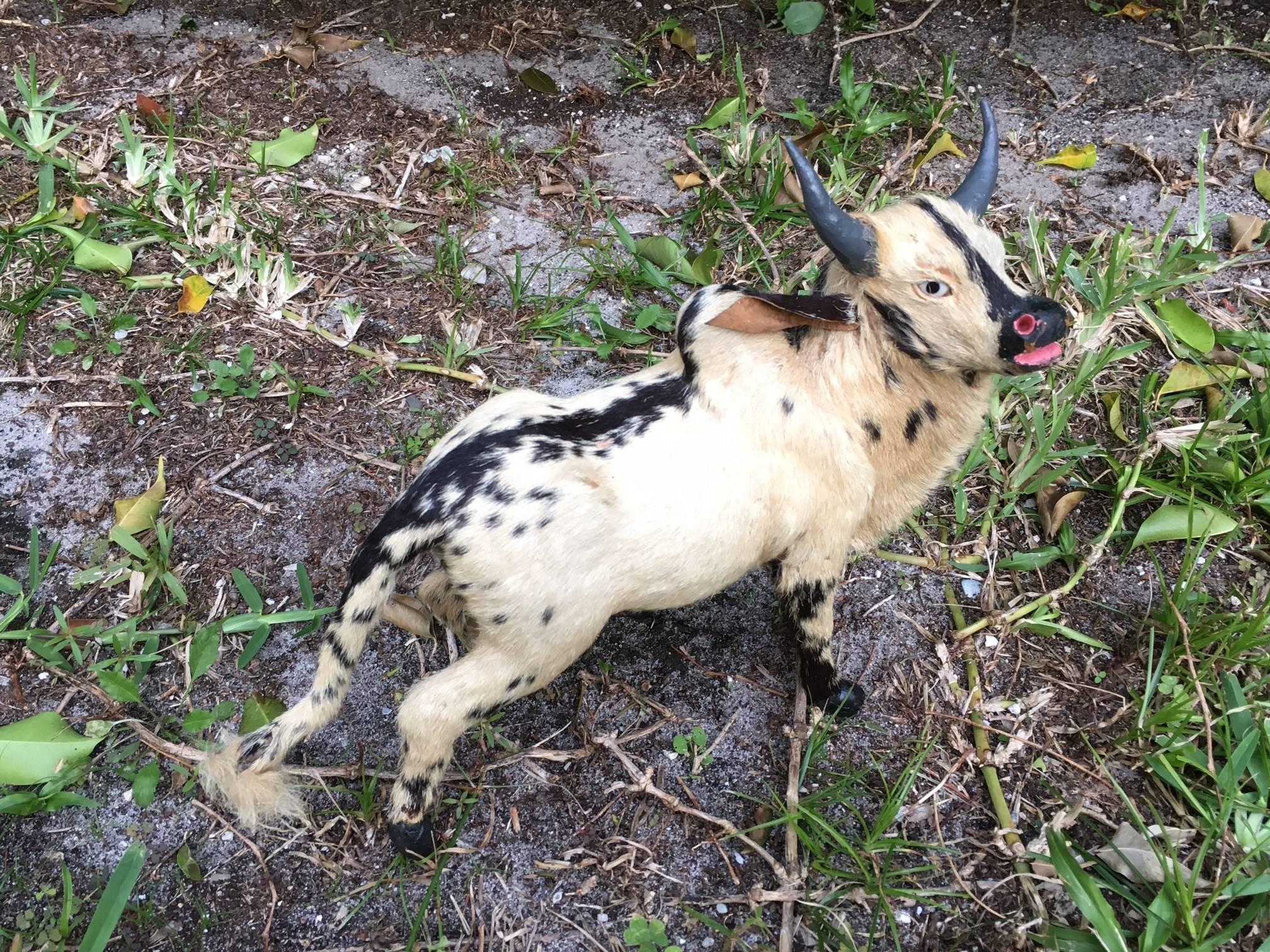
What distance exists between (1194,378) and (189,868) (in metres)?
3.08

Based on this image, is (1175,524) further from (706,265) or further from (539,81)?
(539,81)

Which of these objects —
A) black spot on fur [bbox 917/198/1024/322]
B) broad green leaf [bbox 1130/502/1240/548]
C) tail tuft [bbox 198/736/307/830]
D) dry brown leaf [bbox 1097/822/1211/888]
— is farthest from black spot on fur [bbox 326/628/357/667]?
broad green leaf [bbox 1130/502/1240/548]

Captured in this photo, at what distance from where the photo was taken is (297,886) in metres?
2.12

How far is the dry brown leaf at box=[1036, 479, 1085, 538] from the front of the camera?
2639 millimetres

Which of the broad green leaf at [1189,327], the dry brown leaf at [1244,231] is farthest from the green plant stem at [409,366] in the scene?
the dry brown leaf at [1244,231]

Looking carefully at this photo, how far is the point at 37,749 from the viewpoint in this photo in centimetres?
219

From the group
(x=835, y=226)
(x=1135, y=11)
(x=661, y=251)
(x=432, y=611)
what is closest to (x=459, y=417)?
(x=432, y=611)

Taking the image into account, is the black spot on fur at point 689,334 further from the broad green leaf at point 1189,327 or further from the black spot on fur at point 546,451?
the broad green leaf at point 1189,327

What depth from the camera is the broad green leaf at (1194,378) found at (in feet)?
9.25

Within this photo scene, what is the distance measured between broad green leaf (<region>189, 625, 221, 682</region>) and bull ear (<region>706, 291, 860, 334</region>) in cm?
150

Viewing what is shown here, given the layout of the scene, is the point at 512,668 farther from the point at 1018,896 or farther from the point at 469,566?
the point at 1018,896

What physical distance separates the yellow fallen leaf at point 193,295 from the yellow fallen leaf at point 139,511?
72 cm

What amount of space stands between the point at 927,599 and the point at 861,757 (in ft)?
1.73

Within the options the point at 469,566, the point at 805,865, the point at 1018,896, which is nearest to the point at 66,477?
the point at 469,566
